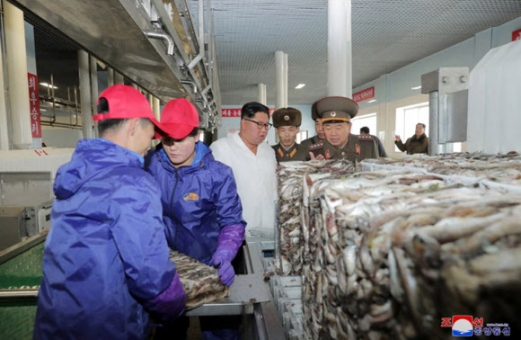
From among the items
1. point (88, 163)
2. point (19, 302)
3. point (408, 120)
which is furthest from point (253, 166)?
point (408, 120)

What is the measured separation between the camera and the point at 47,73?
847cm

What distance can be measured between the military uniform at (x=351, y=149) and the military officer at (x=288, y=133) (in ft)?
1.82

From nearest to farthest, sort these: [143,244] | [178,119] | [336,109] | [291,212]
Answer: [143,244] → [291,212] → [178,119] → [336,109]

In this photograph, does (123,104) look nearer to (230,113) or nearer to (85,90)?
(85,90)

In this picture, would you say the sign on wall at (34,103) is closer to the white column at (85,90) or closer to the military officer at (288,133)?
the white column at (85,90)

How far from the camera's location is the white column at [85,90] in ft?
19.6

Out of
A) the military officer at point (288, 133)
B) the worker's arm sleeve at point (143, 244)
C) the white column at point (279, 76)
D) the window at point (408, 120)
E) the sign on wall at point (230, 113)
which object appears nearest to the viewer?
the worker's arm sleeve at point (143, 244)

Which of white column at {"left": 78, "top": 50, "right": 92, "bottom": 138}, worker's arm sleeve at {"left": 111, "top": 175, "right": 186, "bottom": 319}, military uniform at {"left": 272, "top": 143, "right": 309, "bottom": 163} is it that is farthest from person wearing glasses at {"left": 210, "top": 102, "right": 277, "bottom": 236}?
white column at {"left": 78, "top": 50, "right": 92, "bottom": 138}

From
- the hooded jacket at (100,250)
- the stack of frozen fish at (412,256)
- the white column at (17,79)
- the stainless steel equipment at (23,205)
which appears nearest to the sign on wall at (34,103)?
the white column at (17,79)

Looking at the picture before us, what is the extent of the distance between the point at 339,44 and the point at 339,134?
1.53m

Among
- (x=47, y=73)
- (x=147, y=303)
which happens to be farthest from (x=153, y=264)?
(x=47, y=73)

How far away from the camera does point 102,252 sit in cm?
110

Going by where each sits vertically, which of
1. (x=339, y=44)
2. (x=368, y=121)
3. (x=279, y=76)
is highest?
(x=279, y=76)

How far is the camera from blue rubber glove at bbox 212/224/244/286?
138cm
